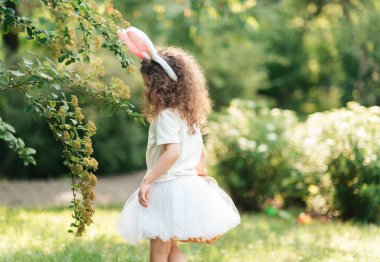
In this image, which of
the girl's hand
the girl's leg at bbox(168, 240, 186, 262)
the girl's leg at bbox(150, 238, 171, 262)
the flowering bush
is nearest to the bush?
the flowering bush

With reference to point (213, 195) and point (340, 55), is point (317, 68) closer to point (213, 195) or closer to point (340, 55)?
point (340, 55)

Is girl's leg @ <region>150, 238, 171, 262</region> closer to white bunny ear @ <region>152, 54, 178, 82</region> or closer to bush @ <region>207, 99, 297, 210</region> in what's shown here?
white bunny ear @ <region>152, 54, 178, 82</region>

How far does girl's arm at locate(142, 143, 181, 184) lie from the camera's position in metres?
3.17

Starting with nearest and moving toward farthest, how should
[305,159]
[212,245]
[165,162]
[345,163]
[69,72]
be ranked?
[69,72]
[165,162]
[212,245]
[345,163]
[305,159]

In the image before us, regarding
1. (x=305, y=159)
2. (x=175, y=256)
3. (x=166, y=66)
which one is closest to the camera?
(x=166, y=66)

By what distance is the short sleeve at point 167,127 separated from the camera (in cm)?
319

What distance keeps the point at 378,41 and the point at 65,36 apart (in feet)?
32.7

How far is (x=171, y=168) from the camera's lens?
130 inches

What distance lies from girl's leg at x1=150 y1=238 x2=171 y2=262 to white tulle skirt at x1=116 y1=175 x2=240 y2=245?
11 cm

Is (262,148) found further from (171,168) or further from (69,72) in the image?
(69,72)

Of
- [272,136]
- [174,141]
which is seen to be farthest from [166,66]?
[272,136]

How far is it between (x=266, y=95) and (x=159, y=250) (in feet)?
37.7

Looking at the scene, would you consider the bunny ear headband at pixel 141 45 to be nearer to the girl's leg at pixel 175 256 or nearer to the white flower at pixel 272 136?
the girl's leg at pixel 175 256

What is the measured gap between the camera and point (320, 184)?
624cm
